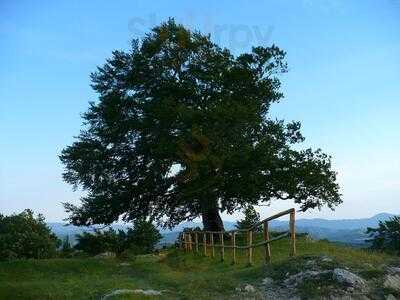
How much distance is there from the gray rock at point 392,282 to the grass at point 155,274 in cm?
34

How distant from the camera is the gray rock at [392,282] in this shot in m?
12.5

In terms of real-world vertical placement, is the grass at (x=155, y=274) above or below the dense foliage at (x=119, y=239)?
below

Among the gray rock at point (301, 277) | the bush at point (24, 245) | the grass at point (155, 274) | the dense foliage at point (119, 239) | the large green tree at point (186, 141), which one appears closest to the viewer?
the gray rock at point (301, 277)

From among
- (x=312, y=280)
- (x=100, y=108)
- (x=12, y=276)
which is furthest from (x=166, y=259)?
(x=312, y=280)

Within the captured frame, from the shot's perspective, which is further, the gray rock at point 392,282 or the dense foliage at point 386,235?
the dense foliage at point 386,235

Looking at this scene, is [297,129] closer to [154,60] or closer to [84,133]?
[154,60]

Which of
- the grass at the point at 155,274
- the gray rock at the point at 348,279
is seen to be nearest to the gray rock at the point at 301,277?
the gray rock at the point at 348,279

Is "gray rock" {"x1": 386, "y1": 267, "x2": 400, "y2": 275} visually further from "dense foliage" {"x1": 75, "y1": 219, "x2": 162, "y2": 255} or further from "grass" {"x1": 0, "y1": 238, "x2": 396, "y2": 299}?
"dense foliage" {"x1": 75, "y1": 219, "x2": 162, "y2": 255}

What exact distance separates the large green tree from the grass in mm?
4808

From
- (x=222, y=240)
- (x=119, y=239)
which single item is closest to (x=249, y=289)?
(x=222, y=240)

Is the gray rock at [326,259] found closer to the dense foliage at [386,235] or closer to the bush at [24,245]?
the dense foliage at [386,235]

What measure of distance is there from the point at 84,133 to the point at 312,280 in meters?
23.1

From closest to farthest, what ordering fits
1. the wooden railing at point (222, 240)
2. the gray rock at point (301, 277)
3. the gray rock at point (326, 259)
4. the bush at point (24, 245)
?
the gray rock at point (301, 277)
the gray rock at point (326, 259)
the wooden railing at point (222, 240)
the bush at point (24, 245)

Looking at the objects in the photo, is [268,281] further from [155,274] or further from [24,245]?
[24,245]
